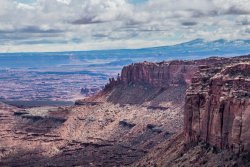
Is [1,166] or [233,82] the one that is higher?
[233,82]

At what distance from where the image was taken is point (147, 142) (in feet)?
575

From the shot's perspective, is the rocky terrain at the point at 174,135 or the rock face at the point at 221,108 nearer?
the rock face at the point at 221,108

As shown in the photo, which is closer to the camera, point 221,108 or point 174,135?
point 221,108

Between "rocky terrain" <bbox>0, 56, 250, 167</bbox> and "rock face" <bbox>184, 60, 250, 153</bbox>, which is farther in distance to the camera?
"rocky terrain" <bbox>0, 56, 250, 167</bbox>

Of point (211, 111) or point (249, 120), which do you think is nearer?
point (249, 120)

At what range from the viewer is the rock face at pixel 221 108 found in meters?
95.0

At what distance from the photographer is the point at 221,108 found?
10056 cm

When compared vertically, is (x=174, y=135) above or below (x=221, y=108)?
below

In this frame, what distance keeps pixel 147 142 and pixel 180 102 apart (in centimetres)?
2131

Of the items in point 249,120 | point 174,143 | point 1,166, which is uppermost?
point 249,120

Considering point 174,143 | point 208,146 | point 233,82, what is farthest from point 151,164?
point 233,82

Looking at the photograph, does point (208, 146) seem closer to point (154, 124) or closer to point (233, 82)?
point (233, 82)

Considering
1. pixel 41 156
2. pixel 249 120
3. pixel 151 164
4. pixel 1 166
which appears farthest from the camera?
pixel 41 156

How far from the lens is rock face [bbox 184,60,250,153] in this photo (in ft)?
312
